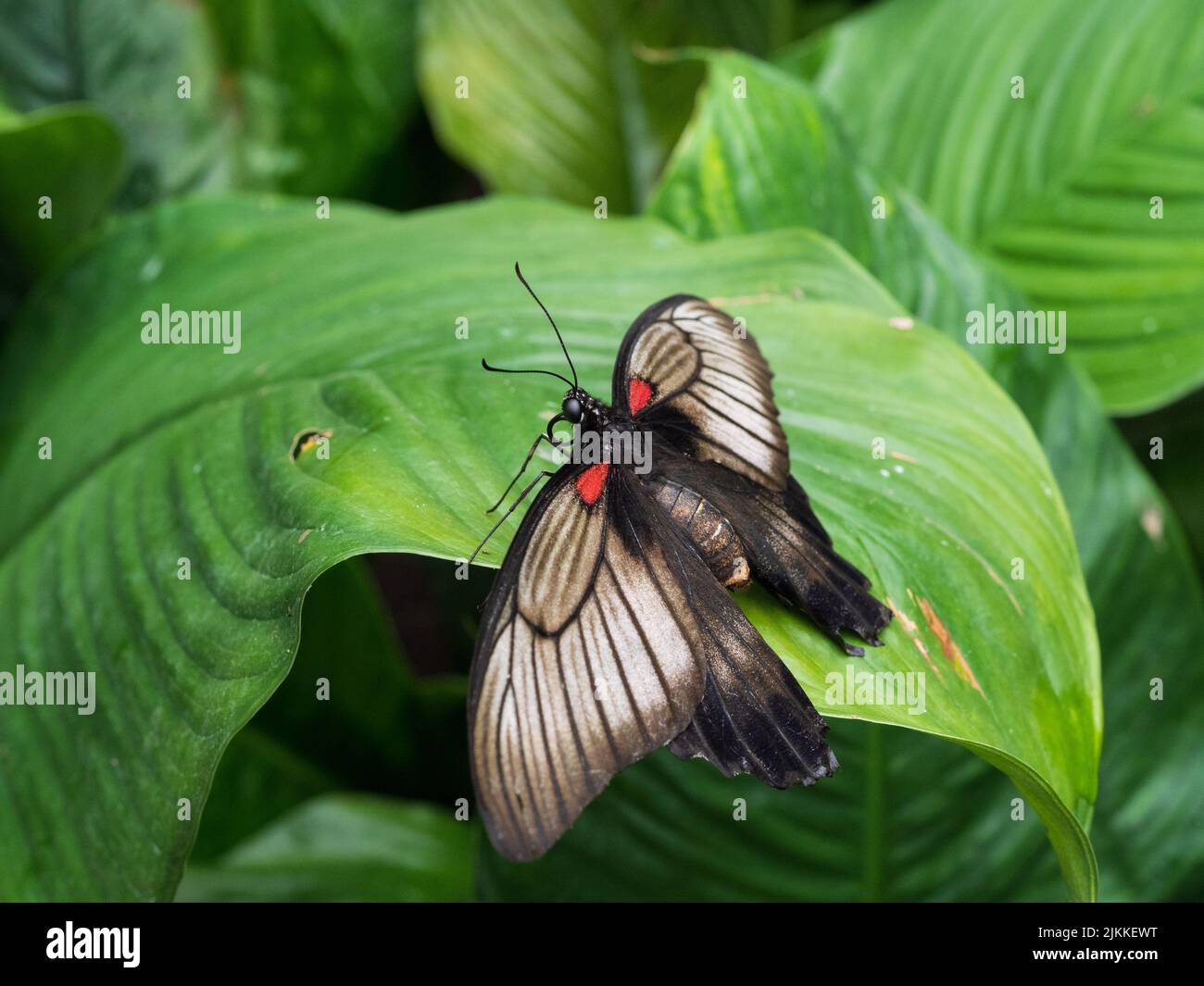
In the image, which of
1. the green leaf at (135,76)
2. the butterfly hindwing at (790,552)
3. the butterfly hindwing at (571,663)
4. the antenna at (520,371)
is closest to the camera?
the butterfly hindwing at (571,663)

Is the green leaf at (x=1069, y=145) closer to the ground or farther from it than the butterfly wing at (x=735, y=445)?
farther from it

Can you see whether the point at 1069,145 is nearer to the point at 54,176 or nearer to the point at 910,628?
the point at 910,628

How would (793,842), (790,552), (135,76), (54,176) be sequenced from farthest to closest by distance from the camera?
(135,76) < (54,176) < (793,842) < (790,552)

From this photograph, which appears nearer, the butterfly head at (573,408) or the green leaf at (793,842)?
the butterfly head at (573,408)

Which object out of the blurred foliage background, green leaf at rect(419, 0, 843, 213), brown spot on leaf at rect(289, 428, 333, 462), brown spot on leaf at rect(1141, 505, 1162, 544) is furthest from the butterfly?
green leaf at rect(419, 0, 843, 213)

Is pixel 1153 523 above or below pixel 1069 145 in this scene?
below

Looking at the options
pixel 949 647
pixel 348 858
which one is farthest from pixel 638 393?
pixel 348 858

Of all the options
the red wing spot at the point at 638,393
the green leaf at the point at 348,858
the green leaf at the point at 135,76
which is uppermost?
the green leaf at the point at 135,76

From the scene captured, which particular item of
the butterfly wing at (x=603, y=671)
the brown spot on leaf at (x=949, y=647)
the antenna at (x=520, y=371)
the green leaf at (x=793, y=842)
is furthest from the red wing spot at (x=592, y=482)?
the green leaf at (x=793, y=842)

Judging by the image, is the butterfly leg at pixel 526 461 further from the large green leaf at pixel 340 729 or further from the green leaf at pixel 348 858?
the green leaf at pixel 348 858
